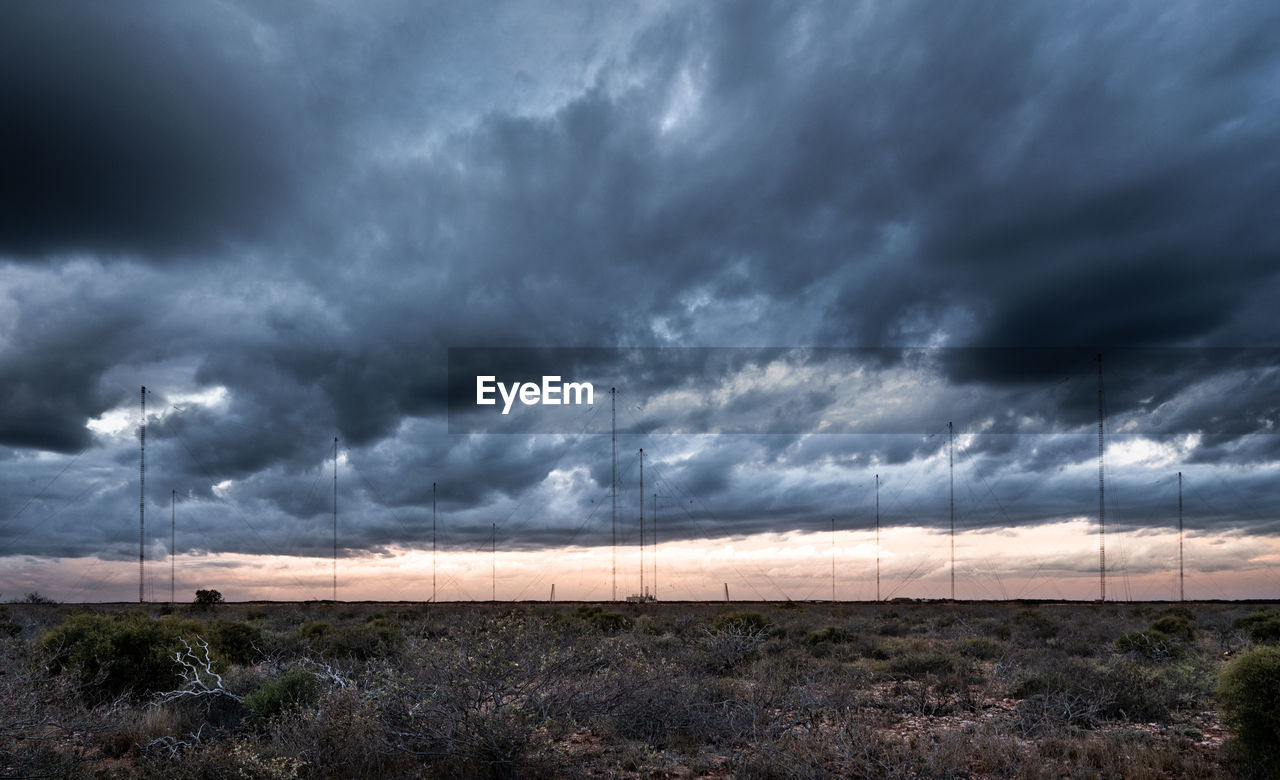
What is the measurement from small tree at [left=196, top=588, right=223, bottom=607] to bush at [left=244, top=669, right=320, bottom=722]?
167ft

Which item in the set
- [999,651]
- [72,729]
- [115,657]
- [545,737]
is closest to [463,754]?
[545,737]

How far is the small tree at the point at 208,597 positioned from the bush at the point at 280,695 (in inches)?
2004

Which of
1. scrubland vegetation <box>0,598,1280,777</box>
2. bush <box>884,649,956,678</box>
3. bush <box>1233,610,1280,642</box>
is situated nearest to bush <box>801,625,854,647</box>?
bush <box>884,649,956,678</box>

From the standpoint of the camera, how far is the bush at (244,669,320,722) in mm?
12434

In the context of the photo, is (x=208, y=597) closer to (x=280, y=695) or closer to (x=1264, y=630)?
(x=280, y=695)

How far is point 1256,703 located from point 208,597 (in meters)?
62.6

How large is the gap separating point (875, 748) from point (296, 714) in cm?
890

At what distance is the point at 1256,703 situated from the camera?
10.6 m

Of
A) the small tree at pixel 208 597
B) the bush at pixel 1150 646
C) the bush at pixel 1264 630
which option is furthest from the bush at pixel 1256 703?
the small tree at pixel 208 597

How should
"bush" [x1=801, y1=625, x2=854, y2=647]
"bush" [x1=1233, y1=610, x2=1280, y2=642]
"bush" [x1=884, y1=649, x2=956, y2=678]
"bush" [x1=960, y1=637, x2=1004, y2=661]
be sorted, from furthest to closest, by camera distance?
1. "bush" [x1=1233, y1=610, x2=1280, y2=642]
2. "bush" [x1=801, y1=625, x2=854, y2=647]
3. "bush" [x1=960, y1=637, x2=1004, y2=661]
4. "bush" [x1=884, y1=649, x2=956, y2=678]

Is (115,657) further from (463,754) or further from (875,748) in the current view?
(875,748)

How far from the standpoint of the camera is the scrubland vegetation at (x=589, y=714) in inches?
387

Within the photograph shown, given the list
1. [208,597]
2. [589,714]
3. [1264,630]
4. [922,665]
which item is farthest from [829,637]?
[208,597]

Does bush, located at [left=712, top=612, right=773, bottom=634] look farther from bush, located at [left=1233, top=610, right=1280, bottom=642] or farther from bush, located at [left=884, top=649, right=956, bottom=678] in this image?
bush, located at [left=1233, top=610, right=1280, bottom=642]
